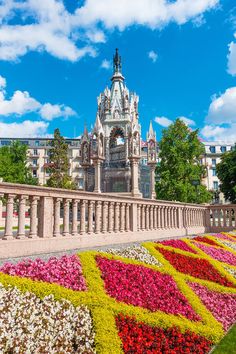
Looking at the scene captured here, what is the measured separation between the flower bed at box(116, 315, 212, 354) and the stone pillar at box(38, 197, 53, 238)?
4.60m

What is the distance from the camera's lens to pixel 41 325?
5254mm

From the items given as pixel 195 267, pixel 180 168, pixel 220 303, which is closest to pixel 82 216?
pixel 195 267

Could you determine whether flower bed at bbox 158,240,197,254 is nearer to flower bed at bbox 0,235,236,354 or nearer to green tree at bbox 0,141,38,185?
flower bed at bbox 0,235,236,354

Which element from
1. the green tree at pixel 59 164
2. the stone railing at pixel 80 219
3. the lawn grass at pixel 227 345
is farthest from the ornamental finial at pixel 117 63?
the lawn grass at pixel 227 345

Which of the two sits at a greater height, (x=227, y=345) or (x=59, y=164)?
(x=59, y=164)

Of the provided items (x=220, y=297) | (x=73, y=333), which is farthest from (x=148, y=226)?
(x=73, y=333)

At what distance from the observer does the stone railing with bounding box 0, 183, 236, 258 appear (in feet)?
29.0

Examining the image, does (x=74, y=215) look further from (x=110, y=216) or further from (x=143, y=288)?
(x=143, y=288)

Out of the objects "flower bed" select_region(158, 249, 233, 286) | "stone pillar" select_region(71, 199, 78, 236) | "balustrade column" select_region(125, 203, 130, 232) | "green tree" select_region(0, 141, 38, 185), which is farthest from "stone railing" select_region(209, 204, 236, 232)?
"green tree" select_region(0, 141, 38, 185)

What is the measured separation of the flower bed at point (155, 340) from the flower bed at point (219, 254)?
799 cm

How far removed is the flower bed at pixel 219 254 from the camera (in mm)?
13836

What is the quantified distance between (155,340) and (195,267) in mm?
5674

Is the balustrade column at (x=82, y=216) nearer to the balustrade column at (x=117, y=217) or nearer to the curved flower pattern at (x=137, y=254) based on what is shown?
the curved flower pattern at (x=137, y=254)

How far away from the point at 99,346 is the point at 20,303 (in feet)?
5.14
